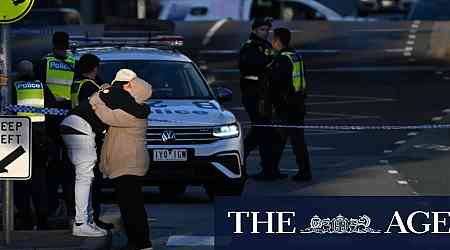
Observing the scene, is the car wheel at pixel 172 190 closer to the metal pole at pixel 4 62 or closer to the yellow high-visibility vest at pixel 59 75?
the yellow high-visibility vest at pixel 59 75

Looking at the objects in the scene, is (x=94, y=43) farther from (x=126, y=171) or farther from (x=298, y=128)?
(x=126, y=171)

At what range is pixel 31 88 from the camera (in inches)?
496

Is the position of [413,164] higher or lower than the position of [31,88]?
lower

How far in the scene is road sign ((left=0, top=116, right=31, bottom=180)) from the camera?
11.3 metres

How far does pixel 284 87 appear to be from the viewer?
1769 centimetres

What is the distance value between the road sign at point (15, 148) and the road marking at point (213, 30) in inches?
1084

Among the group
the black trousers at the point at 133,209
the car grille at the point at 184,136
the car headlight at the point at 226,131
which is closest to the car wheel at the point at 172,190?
the car headlight at the point at 226,131

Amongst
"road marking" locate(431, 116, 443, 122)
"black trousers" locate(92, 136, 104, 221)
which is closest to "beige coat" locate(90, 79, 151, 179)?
"black trousers" locate(92, 136, 104, 221)

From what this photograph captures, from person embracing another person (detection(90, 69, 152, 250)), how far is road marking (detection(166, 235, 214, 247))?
2.56ft

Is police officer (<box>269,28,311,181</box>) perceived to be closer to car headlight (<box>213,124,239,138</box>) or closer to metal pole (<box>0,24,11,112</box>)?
car headlight (<box>213,124,239,138</box>)

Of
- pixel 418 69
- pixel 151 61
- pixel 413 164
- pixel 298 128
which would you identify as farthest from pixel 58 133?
pixel 418 69

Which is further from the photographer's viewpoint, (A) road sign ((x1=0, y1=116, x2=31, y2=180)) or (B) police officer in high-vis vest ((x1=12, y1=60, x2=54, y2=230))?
(B) police officer in high-vis vest ((x1=12, y1=60, x2=54, y2=230))

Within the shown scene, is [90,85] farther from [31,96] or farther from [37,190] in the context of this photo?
[37,190]

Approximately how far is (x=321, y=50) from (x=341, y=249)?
2869cm
